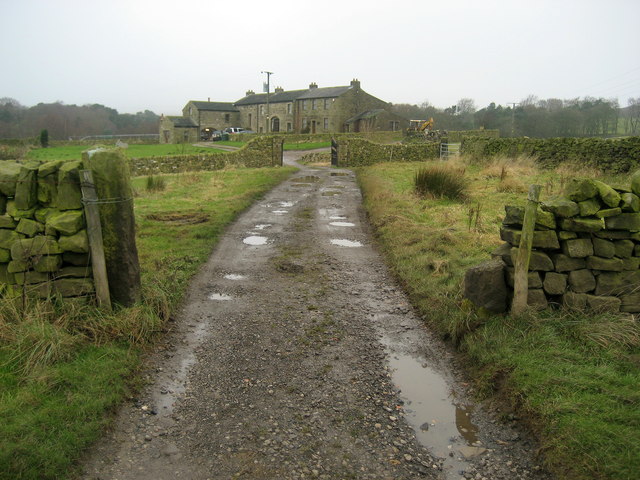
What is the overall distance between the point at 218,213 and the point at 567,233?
9.50m

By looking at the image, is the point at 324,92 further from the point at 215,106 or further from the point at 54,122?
the point at 54,122

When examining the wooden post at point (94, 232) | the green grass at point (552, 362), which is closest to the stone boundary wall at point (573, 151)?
the green grass at point (552, 362)

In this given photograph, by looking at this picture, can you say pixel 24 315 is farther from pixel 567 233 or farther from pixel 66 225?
pixel 567 233

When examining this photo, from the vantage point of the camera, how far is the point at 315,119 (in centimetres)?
6419

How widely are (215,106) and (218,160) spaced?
55.0 m

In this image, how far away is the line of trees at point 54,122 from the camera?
74875 mm

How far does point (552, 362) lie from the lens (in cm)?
487

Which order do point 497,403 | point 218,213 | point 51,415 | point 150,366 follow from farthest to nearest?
point 218,213 → point 150,366 → point 497,403 → point 51,415

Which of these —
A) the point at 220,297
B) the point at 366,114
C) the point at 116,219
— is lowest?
the point at 220,297

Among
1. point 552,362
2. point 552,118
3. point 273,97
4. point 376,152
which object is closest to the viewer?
point 552,362

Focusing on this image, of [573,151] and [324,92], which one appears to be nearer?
[573,151]

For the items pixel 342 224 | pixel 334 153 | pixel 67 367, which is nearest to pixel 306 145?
pixel 334 153

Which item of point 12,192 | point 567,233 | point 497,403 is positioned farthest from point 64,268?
point 567,233

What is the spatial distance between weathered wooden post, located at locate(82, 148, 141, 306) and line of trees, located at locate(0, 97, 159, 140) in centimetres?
7242
